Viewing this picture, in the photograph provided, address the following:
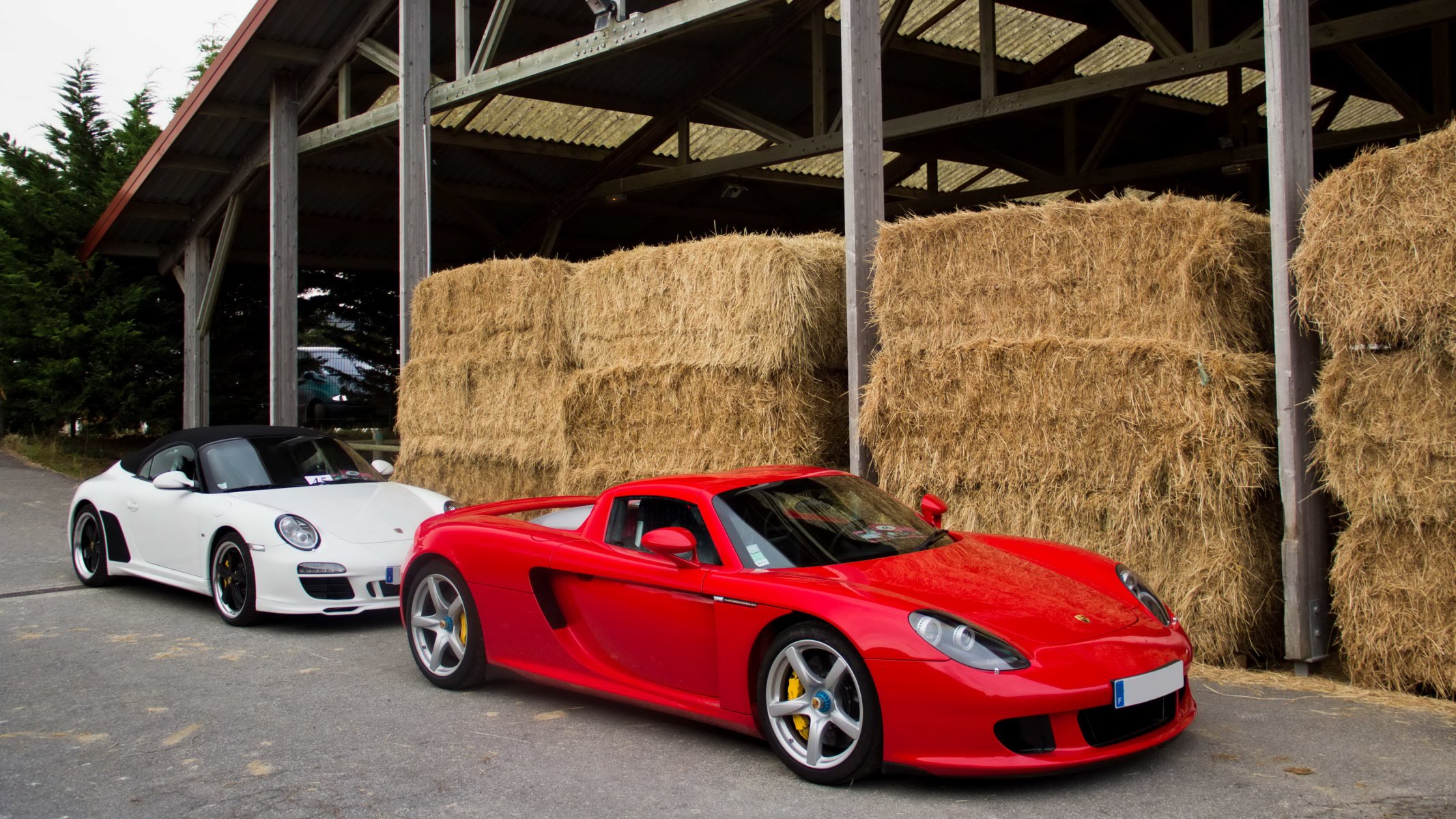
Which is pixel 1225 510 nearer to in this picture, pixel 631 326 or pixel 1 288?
pixel 631 326

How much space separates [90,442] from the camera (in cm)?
2114

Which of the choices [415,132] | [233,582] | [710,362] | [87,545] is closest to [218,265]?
[415,132]

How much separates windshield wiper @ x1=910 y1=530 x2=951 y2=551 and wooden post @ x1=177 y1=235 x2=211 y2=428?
1555 cm

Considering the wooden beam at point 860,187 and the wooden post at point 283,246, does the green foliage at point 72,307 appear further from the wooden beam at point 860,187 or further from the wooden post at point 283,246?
the wooden beam at point 860,187

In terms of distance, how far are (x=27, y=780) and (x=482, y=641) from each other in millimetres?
1936

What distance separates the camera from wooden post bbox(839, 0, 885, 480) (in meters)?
7.62

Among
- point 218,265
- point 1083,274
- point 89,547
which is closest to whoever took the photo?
point 1083,274

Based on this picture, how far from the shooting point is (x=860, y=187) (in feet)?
25.5

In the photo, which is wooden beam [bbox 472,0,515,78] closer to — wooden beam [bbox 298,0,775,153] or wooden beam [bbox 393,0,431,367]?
wooden beam [bbox 298,0,775,153]

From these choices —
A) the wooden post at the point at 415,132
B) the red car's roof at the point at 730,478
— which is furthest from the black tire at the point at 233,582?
the wooden post at the point at 415,132

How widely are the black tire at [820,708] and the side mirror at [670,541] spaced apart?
1.83 ft

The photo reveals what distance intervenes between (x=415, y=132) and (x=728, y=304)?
5857 millimetres

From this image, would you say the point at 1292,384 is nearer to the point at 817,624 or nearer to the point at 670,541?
the point at 817,624

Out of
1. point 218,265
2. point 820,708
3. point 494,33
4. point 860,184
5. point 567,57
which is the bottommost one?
point 820,708
